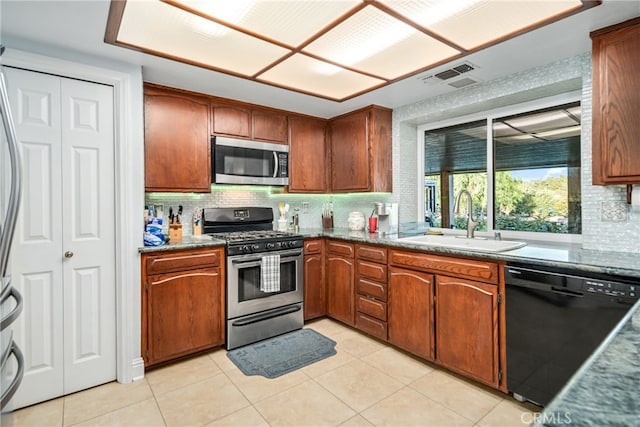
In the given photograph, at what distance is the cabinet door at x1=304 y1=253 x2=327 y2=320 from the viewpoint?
11.2ft

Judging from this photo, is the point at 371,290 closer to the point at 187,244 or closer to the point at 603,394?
the point at 187,244

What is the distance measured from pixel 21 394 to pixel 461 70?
3693mm

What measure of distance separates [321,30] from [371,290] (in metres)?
2.13

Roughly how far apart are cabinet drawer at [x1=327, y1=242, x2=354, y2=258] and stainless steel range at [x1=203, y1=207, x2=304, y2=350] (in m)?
0.36

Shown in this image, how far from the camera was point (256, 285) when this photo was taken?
3.01 m

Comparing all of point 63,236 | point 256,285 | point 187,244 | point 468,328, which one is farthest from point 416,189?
point 63,236

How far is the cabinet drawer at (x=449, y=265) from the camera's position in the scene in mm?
2178

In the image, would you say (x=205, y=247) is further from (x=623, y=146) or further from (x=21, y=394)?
(x=623, y=146)

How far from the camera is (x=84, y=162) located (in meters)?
2.27

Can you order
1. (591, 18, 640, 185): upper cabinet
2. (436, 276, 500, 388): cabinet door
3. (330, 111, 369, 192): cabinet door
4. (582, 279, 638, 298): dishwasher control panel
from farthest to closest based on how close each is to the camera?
(330, 111, 369, 192): cabinet door → (436, 276, 500, 388): cabinet door → (591, 18, 640, 185): upper cabinet → (582, 279, 638, 298): dishwasher control panel

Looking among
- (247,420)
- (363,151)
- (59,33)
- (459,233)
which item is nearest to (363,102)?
(363,151)

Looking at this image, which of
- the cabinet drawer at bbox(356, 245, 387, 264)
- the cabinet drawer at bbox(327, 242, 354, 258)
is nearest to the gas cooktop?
the cabinet drawer at bbox(327, 242, 354, 258)

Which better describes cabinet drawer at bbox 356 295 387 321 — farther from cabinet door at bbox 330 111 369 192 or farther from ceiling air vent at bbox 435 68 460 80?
ceiling air vent at bbox 435 68 460 80

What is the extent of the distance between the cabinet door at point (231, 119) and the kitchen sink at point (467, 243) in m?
1.89
